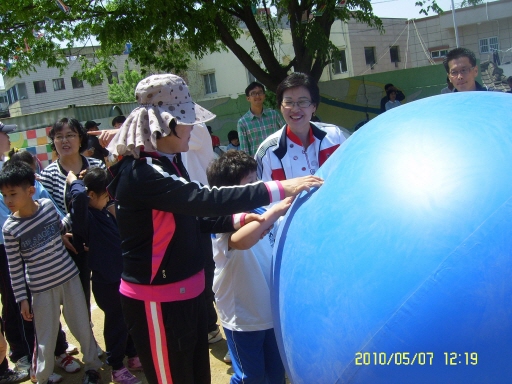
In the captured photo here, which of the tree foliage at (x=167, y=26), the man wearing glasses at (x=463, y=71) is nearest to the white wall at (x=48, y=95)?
the tree foliage at (x=167, y=26)

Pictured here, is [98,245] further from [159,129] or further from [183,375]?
[159,129]

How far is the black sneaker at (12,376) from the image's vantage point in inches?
163

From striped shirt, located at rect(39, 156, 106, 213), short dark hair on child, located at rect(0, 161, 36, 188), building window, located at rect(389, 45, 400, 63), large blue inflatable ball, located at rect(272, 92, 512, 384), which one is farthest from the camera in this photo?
building window, located at rect(389, 45, 400, 63)

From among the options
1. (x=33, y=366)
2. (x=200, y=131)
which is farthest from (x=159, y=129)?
(x=33, y=366)

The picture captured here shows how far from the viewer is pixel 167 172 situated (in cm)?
232

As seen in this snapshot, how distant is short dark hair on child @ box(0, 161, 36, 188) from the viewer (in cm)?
370

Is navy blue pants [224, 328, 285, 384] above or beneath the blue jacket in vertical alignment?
beneath

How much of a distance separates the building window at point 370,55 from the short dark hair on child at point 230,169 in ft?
110

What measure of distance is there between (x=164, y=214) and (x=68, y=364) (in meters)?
2.57

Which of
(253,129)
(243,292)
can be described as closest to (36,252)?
(243,292)

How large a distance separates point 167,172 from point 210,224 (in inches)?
16.6

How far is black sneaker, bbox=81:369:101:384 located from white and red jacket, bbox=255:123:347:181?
6.52 ft

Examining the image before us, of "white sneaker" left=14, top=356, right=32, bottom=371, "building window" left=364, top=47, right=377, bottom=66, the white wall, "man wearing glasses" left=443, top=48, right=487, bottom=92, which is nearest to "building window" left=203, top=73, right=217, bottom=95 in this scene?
"building window" left=364, top=47, right=377, bottom=66

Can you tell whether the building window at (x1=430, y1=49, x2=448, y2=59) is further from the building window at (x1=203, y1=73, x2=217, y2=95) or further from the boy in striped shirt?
the boy in striped shirt
